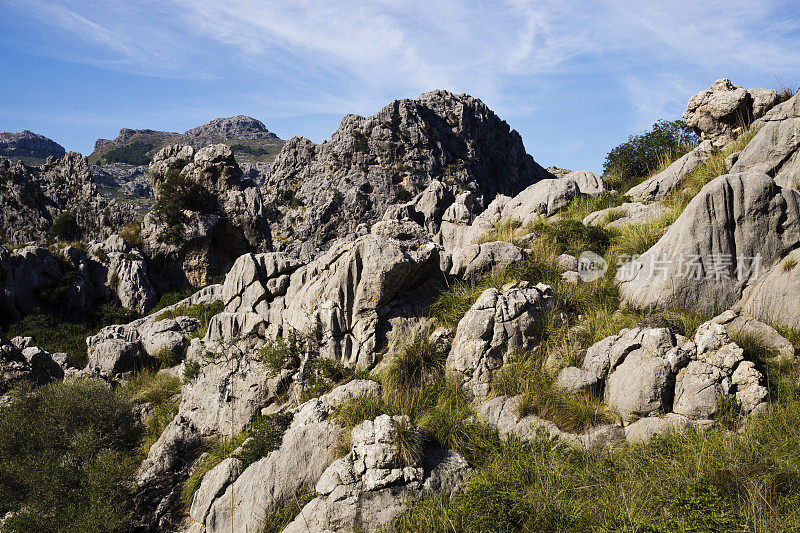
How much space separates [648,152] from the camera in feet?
59.9

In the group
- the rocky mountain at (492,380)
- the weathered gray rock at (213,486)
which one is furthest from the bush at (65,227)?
the weathered gray rock at (213,486)

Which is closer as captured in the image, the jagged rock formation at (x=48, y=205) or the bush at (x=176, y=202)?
the bush at (x=176, y=202)

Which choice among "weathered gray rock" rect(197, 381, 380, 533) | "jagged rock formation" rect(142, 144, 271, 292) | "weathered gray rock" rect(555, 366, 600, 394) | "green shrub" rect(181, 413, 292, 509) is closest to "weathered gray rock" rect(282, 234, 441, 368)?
"green shrub" rect(181, 413, 292, 509)

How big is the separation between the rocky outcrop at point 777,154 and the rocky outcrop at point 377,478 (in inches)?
405

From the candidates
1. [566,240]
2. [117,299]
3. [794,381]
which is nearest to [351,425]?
[794,381]

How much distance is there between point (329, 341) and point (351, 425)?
7.84ft

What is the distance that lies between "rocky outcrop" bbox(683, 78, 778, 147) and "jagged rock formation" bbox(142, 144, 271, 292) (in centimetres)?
3136

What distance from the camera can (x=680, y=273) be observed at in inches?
340

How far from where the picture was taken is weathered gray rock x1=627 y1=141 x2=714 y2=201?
1411 centimetres

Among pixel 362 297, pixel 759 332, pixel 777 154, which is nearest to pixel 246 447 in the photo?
pixel 362 297

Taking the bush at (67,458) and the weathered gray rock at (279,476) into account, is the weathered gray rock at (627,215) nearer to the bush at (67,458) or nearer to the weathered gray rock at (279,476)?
the weathered gray rock at (279,476)

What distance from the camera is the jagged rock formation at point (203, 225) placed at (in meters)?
36.8

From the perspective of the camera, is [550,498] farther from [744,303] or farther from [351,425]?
[744,303]

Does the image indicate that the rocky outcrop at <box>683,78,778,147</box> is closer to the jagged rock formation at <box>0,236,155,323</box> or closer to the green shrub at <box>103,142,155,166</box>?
the jagged rock formation at <box>0,236,155,323</box>
